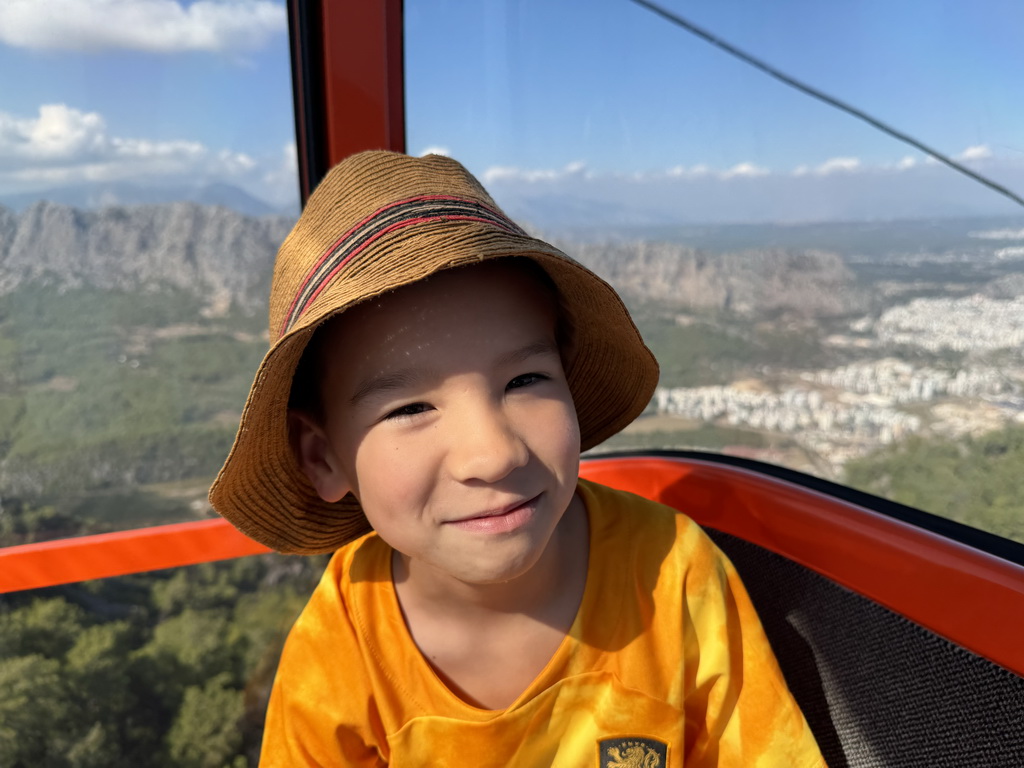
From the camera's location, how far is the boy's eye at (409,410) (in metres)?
0.78

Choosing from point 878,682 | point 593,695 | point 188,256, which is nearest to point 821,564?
point 878,682

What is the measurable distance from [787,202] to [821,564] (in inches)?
62.5

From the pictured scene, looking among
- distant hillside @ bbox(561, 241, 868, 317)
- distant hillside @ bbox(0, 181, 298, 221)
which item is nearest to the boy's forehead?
distant hillside @ bbox(0, 181, 298, 221)

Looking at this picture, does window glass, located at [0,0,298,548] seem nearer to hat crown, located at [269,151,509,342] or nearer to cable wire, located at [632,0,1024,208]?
hat crown, located at [269,151,509,342]

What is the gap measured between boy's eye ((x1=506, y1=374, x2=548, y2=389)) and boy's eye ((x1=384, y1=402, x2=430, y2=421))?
95 millimetres

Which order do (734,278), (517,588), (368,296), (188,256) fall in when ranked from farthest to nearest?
1. (734,278)
2. (188,256)
3. (517,588)
4. (368,296)

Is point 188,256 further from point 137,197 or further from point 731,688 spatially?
point 731,688

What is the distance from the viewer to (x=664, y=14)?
1414 mm

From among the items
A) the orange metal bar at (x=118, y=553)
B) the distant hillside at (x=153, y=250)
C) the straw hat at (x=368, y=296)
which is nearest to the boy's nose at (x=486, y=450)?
the straw hat at (x=368, y=296)

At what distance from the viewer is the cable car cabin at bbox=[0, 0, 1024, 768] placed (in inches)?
30.8

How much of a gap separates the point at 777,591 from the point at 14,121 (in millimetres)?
1569

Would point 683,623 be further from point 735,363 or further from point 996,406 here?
point 735,363

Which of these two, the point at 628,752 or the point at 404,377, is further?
the point at 628,752

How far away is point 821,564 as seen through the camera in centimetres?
99
